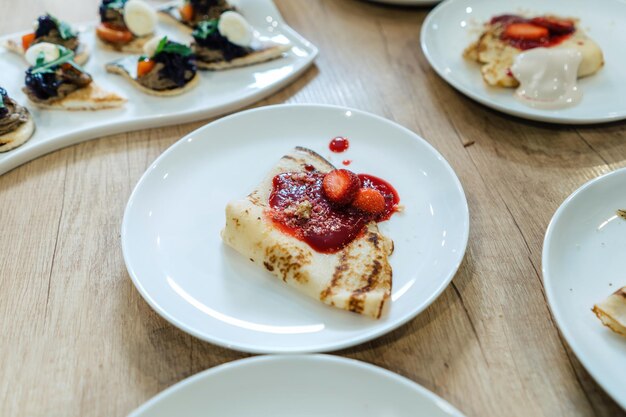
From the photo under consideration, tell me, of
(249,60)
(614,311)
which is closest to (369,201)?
(614,311)

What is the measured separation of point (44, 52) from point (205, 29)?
875 mm

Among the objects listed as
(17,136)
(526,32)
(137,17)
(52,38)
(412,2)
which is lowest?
(17,136)

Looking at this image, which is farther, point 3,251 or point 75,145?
point 75,145

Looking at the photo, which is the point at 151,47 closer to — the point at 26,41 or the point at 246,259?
the point at 26,41

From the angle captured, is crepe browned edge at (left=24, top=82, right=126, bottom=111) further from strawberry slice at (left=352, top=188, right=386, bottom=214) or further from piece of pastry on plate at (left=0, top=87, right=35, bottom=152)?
strawberry slice at (left=352, top=188, right=386, bottom=214)

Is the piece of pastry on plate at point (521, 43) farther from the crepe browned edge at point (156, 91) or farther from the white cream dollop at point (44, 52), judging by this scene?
the white cream dollop at point (44, 52)

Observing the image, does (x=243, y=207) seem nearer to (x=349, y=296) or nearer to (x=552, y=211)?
Answer: (x=349, y=296)

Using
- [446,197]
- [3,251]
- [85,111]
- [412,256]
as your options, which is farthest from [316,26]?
[3,251]

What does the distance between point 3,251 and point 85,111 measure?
917mm

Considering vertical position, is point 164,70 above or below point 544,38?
below

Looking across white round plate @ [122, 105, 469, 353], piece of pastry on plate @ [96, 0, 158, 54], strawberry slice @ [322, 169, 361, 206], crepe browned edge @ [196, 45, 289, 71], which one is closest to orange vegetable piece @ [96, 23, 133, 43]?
piece of pastry on plate @ [96, 0, 158, 54]

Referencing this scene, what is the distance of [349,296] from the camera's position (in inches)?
62.4

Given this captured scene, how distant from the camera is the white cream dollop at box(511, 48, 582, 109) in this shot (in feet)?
7.97

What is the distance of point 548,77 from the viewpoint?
2459 mm
